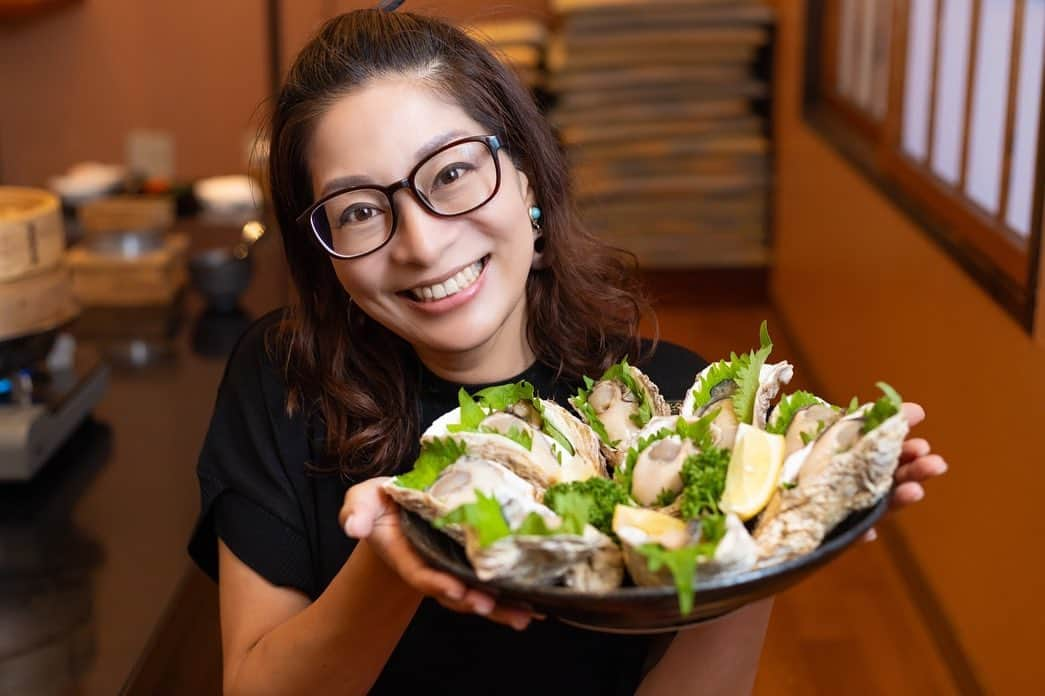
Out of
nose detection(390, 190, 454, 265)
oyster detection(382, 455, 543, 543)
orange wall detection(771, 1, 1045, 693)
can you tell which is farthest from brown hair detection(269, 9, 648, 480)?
orange wall detection(771, 1, 1045, 693)

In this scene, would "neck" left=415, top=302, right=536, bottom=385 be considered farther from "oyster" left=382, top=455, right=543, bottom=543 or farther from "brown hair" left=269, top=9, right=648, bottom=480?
"oyster" left=382, top=455, right=543, bottom=543

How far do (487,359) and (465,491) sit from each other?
0.48 metres

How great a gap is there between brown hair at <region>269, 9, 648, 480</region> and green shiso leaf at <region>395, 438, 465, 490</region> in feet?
1.23

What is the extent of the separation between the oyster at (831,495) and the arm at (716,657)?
0.37m

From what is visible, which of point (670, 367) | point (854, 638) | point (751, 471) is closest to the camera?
point (751, 471)

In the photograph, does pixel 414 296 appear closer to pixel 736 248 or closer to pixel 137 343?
pixel 137 343

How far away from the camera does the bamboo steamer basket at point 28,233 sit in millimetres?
1839

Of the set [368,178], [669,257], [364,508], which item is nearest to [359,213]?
[368,178]

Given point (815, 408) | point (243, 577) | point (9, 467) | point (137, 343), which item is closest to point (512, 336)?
point (243, 577)

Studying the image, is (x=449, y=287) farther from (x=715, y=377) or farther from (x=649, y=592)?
(x=649, y=592)

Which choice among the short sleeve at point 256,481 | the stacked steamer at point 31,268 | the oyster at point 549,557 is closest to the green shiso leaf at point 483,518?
the oyster at point 549,557

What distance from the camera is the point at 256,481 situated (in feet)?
4.36

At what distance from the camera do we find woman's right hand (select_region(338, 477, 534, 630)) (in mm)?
866

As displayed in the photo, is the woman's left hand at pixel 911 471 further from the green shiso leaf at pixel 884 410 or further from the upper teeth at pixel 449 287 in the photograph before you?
the upper teeth at pixel 449 287
